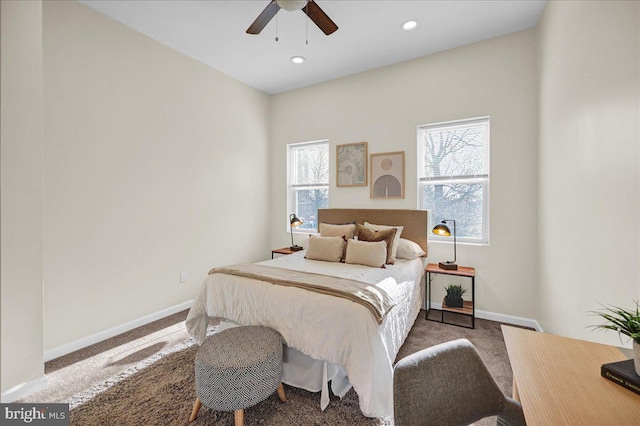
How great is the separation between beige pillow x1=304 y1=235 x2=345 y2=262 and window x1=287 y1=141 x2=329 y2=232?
1243 mm

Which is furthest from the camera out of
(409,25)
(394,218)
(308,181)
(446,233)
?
(308,181)

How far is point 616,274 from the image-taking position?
56.1 inches

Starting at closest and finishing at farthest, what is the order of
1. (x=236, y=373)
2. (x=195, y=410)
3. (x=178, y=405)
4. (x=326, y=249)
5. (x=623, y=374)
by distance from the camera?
1. (x=623, y=374)
2. (x=236, y=373)
3. (x=195, y=410)
4. (x=178, y=405)
5. (x=326, y=249)

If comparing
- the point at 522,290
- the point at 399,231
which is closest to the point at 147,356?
the point at 399,231

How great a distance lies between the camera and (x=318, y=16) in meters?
2.20

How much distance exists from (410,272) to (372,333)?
1.24m

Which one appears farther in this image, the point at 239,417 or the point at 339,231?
the point at 339,231

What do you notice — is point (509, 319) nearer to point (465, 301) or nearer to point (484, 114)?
point (465, 301)

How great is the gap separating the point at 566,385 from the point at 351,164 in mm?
3318

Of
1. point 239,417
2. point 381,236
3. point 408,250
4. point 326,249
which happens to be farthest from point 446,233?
point 239,417

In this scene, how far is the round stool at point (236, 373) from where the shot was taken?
1.56m

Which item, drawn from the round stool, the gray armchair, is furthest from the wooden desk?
the round stool

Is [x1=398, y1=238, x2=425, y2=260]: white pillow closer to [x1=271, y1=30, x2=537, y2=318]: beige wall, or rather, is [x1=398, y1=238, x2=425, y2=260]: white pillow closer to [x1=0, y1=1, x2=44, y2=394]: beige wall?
[x1=271, y1=30, x2=537, y2=318]: beige wall

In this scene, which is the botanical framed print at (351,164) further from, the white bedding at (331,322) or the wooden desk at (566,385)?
the wooden desk at (566,385)
